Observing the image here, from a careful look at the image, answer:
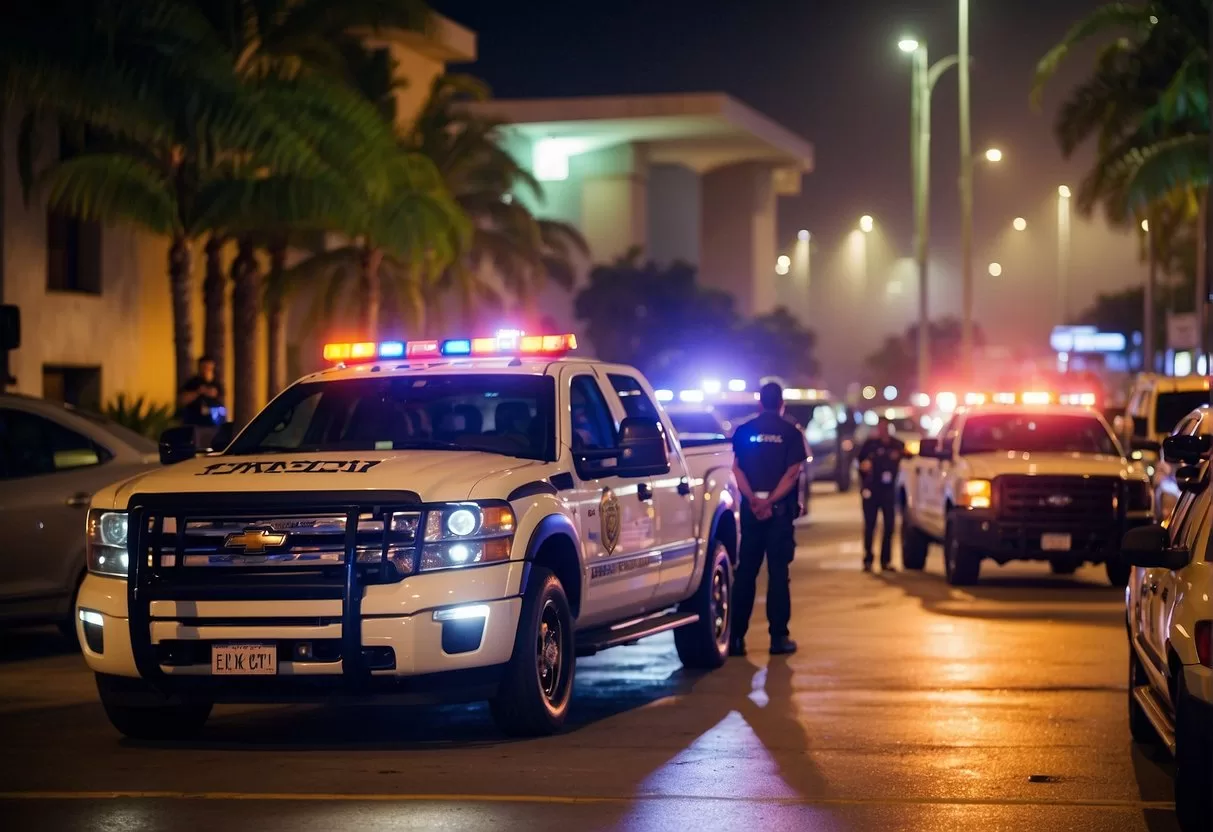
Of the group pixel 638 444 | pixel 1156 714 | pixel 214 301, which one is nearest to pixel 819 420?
pixel 214 301

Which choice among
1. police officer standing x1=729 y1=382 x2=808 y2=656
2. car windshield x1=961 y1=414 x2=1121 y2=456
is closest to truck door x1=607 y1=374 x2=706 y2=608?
police officer standing x1=729 y1=382 x2=808 y2=656

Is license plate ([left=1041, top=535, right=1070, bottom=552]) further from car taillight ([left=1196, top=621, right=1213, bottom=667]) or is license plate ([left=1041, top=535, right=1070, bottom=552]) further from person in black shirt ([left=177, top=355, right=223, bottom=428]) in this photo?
car taillight ([left=1196, top=621, right=1213, bottom=667])

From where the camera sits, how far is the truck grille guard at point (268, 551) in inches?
372

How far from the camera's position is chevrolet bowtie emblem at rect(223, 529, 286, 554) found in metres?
9.55

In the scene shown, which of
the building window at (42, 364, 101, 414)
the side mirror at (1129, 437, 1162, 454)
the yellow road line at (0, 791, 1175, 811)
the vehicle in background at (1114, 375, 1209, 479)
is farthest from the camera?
the building window at (42, 364, 101, 414)

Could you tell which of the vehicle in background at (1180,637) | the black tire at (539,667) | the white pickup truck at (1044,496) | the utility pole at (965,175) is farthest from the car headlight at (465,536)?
the utility pole at (965,175)

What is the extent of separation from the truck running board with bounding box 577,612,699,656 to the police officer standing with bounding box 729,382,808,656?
1.41m

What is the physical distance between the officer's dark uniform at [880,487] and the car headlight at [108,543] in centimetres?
1323

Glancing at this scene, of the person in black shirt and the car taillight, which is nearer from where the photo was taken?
the car taillight

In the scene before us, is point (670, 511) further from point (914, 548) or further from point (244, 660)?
point (914, 548)

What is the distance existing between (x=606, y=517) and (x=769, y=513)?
3261 millimetres

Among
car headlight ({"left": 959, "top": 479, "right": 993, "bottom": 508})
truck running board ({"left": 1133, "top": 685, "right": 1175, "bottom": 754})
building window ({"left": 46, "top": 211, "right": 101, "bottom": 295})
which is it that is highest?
building window ({"left": 46, "top": 211, "right": 101, "bottom": 295})

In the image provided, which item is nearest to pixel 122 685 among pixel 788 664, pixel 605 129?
pixel 788 664

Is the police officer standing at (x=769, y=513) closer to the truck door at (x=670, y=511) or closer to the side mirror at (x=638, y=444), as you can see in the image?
the truck door at (x=670, y=511)
